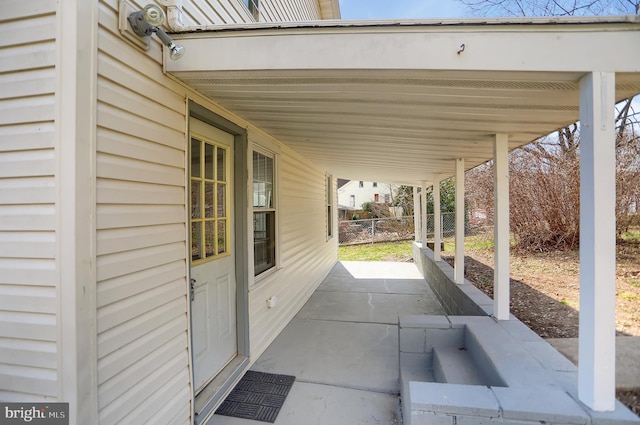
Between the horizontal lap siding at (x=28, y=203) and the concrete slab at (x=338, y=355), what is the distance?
2.07m

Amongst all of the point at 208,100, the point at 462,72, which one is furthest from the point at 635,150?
the point at 208,100

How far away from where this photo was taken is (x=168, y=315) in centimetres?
204

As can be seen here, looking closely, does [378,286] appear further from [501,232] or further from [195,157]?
[195,157]

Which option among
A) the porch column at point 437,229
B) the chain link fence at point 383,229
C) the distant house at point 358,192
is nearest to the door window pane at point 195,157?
the porch column at point 437,229

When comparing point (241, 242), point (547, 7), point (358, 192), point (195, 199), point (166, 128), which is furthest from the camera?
point (358, 192)

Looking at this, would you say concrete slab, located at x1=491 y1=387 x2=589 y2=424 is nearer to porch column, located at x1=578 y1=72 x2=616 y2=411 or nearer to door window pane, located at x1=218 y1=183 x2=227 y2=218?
porch column, located at x1=578 y1=72 x2=616 y2=411

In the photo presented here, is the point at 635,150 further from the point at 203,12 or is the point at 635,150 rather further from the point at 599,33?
the point at 203,12

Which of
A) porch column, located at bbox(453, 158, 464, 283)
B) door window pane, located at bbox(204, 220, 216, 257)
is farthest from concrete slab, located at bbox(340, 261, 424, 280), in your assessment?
door window pane, located at bbox(204, 220, 216, 257)

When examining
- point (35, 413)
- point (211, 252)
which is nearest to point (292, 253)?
point (211, 252)

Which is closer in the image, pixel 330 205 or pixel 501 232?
pixel 501 232

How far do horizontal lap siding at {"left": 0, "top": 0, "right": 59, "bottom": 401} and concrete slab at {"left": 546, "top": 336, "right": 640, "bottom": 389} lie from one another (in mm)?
3196

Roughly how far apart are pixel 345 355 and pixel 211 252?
188cm

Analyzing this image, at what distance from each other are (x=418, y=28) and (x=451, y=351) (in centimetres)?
260

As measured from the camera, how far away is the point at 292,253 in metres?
4.86
